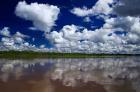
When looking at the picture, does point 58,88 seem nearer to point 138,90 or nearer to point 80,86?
point 80,86

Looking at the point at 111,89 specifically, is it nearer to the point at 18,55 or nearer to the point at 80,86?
the point at 80,86

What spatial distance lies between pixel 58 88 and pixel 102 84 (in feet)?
4.22

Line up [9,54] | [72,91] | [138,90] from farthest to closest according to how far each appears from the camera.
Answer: [9,54] → [72,91] → [138,90]

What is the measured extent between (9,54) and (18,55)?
155cm

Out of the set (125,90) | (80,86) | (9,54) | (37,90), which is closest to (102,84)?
(80,86)

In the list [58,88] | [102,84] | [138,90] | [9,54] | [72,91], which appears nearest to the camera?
[138,90]

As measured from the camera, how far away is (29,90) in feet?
25.0

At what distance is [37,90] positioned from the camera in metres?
7.59

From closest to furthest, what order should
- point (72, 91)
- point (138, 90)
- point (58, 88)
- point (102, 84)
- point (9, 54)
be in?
point (138, 90)
point (72, 91)
point (58, 88)
point (102, 84)
point (9, 54)

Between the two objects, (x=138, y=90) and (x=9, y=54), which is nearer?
(x=138, y=90)

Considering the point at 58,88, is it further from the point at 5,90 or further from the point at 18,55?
the point at 18,55

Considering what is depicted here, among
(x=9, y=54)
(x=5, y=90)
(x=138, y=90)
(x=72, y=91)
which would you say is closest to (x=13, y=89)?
(x=5, y=90)

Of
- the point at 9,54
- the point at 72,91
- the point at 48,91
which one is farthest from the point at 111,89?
the point at 9,54

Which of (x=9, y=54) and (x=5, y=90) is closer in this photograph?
(x=5, y=90)
